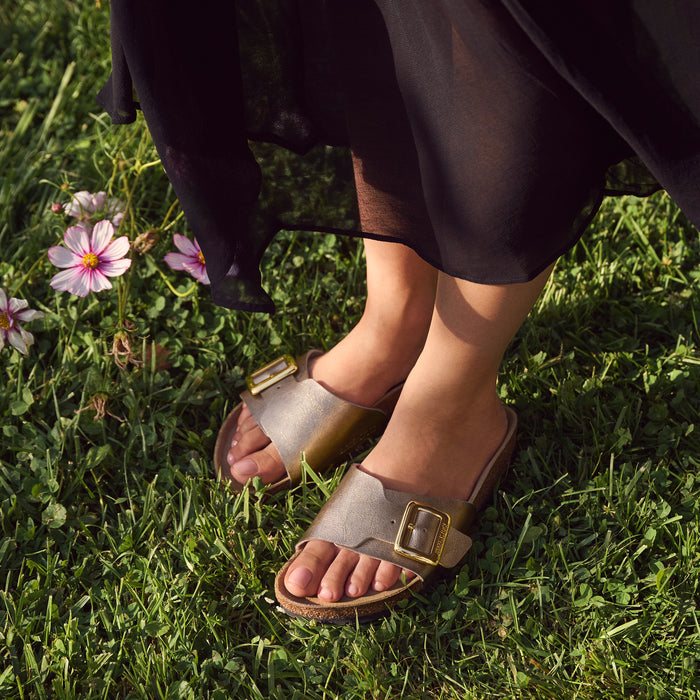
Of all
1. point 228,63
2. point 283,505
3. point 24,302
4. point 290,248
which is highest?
point 228,63

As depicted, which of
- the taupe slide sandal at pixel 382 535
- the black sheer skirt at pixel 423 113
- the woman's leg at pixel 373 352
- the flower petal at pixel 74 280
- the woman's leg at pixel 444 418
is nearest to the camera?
the black sheer skirt at pixel 423 113

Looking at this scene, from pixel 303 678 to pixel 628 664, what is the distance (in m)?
0.56

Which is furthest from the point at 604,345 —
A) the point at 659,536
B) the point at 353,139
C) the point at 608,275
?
the point at 353,139

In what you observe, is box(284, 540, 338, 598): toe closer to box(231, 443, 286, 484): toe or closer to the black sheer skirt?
box(231, 443, 286, 484): toe

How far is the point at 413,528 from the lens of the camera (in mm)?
1386

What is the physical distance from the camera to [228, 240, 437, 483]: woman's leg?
150 centimetres

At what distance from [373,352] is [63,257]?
715 millimetres

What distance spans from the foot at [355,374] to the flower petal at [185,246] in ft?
1.36

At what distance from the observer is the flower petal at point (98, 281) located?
1626mm

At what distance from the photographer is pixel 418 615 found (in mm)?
1390

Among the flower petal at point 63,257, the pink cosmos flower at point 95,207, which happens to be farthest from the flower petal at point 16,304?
the pink cosmos flower at point 95,207

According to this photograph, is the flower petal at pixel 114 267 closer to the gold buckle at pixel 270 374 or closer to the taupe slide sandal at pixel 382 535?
the gold buckle at pixel 270 374

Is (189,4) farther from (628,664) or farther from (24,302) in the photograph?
(628,664)

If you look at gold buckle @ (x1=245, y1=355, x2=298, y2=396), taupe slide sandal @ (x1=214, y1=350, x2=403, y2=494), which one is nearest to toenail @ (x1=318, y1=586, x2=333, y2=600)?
taupe slide sandal @ (x1=214, y1=350, x2=403, y2=494)
